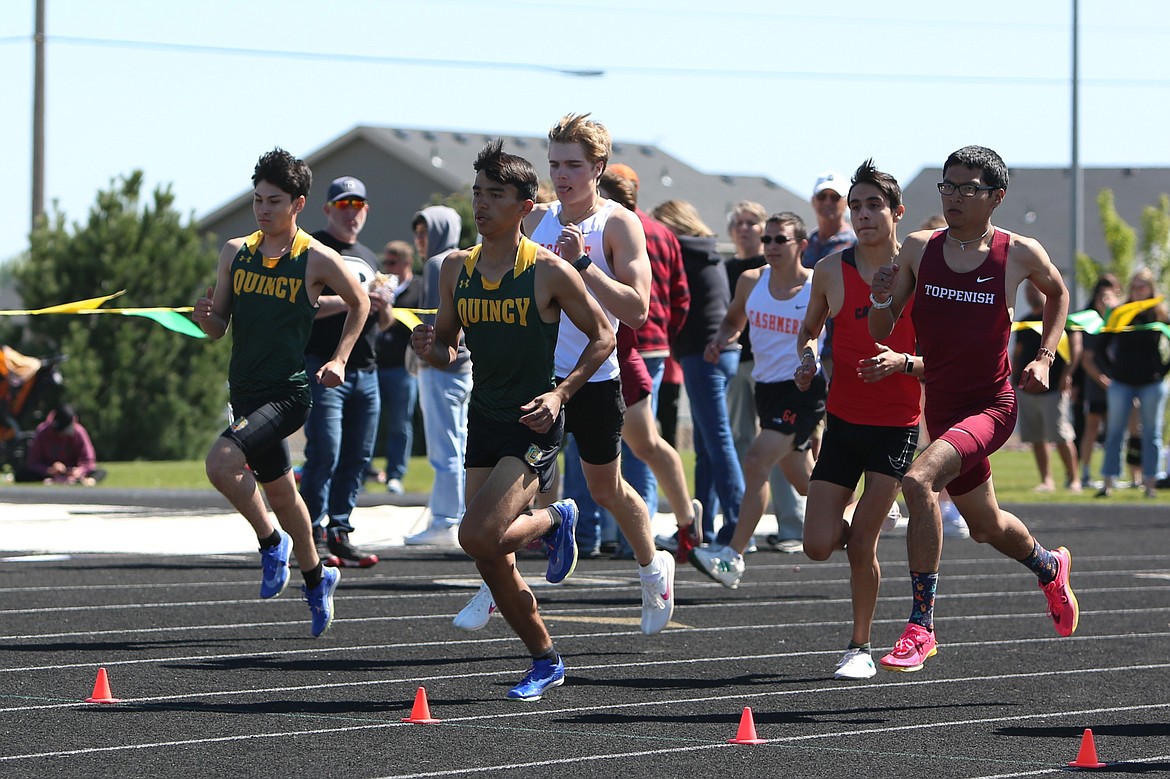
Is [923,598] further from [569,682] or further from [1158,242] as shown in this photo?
[1158,242]

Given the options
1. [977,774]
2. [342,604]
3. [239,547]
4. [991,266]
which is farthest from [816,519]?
[239,547]

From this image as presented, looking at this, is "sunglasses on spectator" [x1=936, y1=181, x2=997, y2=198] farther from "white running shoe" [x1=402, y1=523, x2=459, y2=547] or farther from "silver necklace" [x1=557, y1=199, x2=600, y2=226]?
"white running shoe" [x1=402, y1=523, x2=459, y2=547]

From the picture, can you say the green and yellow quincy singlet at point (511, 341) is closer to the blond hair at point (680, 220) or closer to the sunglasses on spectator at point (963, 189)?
the sunglasses on spectator at point (963, 189)

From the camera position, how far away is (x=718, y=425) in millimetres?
12414

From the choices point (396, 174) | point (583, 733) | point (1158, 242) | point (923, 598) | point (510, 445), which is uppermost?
point (396, 174)

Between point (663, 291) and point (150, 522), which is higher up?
point (663, 291)

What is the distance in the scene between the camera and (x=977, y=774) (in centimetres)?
591

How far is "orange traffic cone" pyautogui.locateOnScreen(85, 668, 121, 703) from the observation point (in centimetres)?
695

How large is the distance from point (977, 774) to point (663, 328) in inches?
239

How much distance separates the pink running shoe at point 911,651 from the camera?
7492 mm

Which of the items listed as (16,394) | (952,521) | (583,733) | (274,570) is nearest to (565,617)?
(274,570)

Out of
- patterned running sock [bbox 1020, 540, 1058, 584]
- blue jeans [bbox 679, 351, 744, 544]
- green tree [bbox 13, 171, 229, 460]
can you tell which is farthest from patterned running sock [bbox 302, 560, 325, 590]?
green tree [bbox 13, 171, 229, 460]

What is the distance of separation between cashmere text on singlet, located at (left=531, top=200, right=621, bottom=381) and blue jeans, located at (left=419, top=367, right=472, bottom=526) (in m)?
4.42

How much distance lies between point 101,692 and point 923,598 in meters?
3.22
